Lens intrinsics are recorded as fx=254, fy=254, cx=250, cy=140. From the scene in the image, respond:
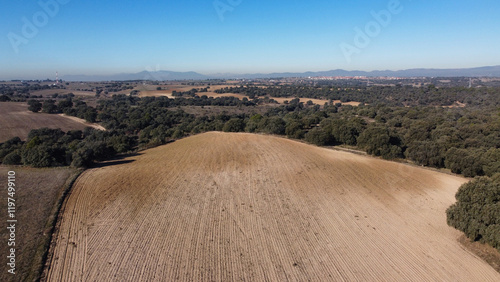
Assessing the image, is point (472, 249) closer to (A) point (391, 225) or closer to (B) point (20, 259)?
(A) point (391, 225)

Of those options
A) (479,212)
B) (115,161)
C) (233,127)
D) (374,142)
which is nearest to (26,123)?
(115,161)

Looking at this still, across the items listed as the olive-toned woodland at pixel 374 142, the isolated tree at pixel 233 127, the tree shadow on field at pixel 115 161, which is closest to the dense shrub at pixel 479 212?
the olive-toned woodland at pixel 374 142

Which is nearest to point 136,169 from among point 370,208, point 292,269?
point 292,269

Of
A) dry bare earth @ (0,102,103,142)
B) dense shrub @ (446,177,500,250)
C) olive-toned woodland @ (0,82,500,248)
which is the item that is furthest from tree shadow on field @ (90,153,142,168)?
dense shrub @ (446,177,500,250)

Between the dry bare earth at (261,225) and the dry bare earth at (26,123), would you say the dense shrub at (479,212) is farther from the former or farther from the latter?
the dry bare earth at (26,123)

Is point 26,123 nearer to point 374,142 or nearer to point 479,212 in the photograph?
point 374,142

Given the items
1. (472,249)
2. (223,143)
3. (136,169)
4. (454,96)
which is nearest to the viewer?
(472,249)

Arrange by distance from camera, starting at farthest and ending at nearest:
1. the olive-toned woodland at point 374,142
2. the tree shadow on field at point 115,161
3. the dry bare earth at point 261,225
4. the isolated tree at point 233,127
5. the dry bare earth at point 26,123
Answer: the dry bare earth at point 26,123 → the isolated tree at point 233,127 → the tree shadow on field at point 115,161 → the olive-toned woodland at point 374,142 → the dry bare earth at point 261,225
